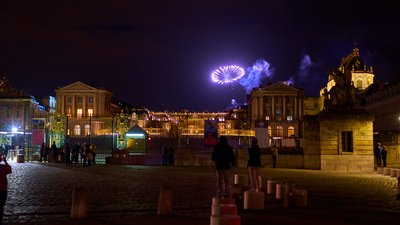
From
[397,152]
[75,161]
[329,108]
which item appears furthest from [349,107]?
[75,161]

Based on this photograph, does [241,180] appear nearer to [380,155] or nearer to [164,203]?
[164,203]

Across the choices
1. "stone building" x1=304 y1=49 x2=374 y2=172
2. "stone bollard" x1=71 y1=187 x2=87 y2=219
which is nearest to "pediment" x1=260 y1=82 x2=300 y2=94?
"stone building" x1=304 y1=49 x2=374 y2=172

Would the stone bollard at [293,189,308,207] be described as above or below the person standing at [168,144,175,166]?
below

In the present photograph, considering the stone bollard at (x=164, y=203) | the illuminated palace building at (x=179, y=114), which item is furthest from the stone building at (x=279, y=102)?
the stone bollard at (x=164, y=203)

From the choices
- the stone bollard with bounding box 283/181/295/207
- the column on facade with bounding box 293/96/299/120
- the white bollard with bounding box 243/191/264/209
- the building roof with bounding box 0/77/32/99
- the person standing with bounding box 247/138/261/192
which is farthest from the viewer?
the column on facade with bounding box 293/96/299/120

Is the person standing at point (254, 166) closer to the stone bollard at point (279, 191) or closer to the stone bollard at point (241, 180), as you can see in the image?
the stone bollard at point (279, 191)

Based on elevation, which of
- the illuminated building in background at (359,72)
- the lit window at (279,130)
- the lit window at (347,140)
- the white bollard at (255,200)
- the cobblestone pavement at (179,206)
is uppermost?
the illuminated building in background at (359,72)

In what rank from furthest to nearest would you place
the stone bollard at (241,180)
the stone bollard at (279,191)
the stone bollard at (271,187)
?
the stone bollard at (241,180) → the stone bollard at (271,187) → the stone bollard at (279,191)

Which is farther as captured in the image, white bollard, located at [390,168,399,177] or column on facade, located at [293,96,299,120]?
column on facade, located at [293,96,299,120]

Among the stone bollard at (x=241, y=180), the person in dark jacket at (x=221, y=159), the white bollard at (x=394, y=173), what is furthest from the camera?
the white bollard at (x=394, y=173)

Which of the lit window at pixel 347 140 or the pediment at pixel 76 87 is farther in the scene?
the pediment at pixel 76 87

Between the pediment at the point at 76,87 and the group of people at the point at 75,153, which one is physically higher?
the pediment at the point at 76,87

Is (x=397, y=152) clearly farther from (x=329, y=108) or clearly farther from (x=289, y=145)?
(x=329, y=108)

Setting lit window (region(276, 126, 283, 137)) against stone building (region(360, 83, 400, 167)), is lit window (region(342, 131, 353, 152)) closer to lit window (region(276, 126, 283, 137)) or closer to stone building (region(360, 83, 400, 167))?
stone building (region(360, 83, 400, 167))
